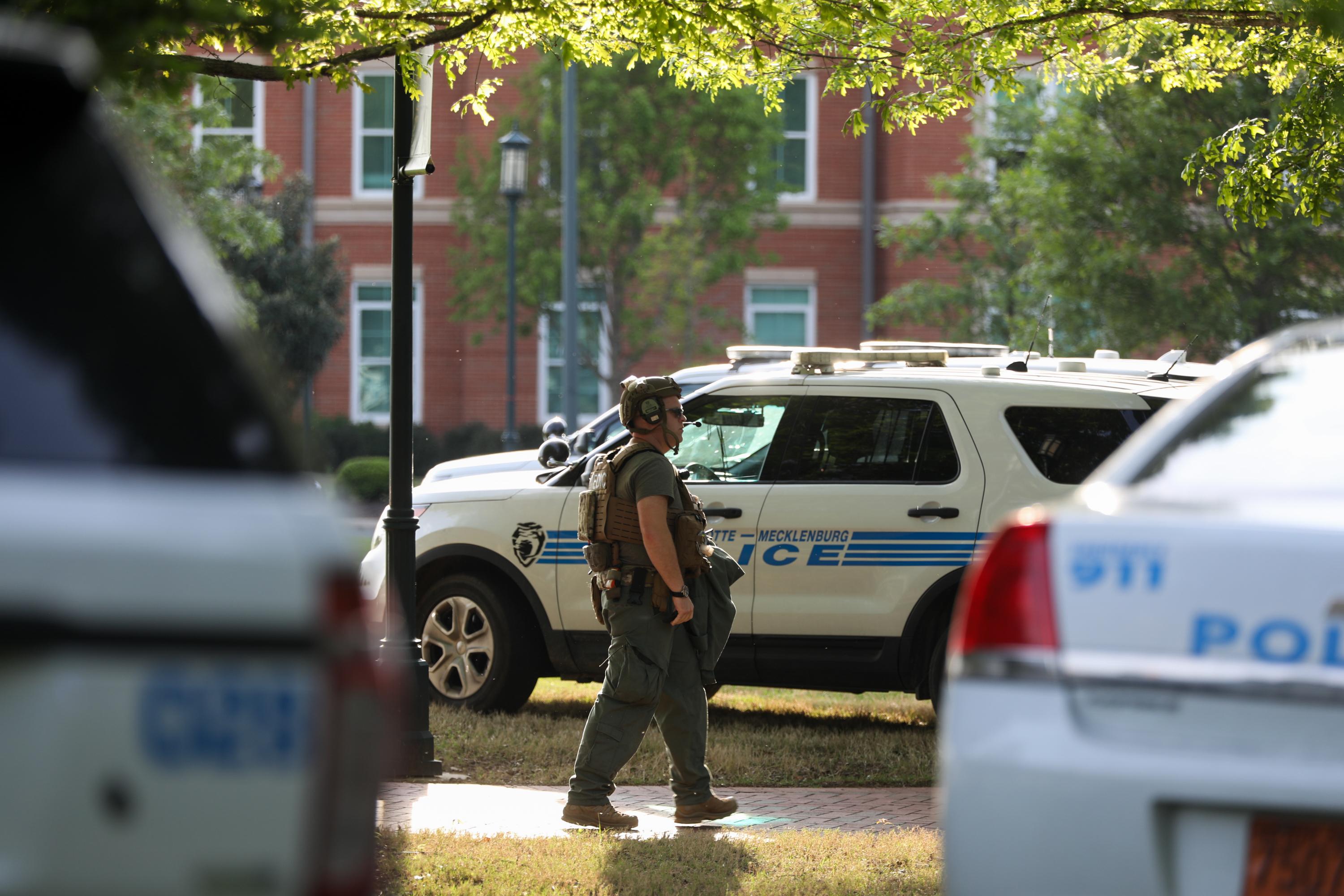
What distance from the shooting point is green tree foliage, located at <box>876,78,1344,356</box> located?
693 inches

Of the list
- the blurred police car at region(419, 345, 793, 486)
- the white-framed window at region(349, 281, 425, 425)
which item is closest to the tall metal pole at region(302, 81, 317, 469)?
the white-framed window at region(349, 281, 425, 425)

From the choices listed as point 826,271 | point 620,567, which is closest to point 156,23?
point 620,567

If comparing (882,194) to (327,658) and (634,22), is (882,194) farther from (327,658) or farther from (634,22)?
(327,658)

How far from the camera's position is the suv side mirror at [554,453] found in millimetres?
9008

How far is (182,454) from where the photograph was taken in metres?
1.90

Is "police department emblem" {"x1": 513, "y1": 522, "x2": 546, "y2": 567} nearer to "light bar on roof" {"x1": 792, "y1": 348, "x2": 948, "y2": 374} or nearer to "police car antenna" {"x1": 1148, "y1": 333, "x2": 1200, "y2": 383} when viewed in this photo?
"light bar on roof" {"x1": 792, "y1": 348, "x2": 948, "y2": 374}

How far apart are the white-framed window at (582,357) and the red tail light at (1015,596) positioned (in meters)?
25.1

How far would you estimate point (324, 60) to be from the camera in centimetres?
570

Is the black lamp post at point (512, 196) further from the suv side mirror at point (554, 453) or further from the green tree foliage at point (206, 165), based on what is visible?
the suv side mirror at point (554, 453)

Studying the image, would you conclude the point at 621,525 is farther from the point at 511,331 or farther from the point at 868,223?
the point at 868,223

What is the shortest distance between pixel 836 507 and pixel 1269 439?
197 inches

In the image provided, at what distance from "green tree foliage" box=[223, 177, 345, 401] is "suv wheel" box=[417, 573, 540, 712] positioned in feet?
65.4

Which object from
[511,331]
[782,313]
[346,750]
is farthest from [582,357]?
[346,750]

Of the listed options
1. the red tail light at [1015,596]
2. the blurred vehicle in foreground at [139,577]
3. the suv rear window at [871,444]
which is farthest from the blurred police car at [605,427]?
the blurred vehicle in foreground at [139,577]
